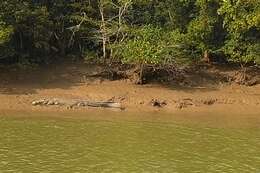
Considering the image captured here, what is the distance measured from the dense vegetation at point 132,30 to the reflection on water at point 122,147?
5.41m

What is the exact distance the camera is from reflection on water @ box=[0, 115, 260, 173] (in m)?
14.8

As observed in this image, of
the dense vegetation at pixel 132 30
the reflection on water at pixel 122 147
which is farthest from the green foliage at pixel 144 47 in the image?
the reflection on water at pixel 122 147

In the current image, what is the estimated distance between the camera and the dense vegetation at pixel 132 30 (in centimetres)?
2500

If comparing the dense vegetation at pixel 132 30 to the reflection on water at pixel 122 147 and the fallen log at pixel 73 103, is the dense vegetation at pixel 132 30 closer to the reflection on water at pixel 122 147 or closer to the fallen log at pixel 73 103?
the fallen log at pixel 73 103

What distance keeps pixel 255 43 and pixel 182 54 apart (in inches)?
137

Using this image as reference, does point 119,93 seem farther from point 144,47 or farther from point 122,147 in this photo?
point 122,147

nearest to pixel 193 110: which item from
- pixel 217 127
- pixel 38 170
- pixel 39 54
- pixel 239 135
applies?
pixel 217 127

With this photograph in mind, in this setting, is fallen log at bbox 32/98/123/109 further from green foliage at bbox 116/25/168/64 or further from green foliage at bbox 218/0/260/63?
green foliage at bbox 218/0/260/63

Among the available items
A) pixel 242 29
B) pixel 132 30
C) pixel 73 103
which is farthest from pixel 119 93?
pixel 242 29

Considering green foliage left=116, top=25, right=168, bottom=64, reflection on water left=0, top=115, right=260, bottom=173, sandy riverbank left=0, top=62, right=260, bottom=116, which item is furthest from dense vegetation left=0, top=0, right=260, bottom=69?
reflection on water left=0, top=115, right=260, bottom=173

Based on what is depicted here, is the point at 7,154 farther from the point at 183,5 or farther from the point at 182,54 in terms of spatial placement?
the point at 183,5

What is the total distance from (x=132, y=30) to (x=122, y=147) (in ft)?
32.5

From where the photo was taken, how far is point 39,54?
2786cm

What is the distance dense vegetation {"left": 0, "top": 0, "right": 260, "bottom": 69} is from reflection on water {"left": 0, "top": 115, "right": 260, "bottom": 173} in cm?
541
